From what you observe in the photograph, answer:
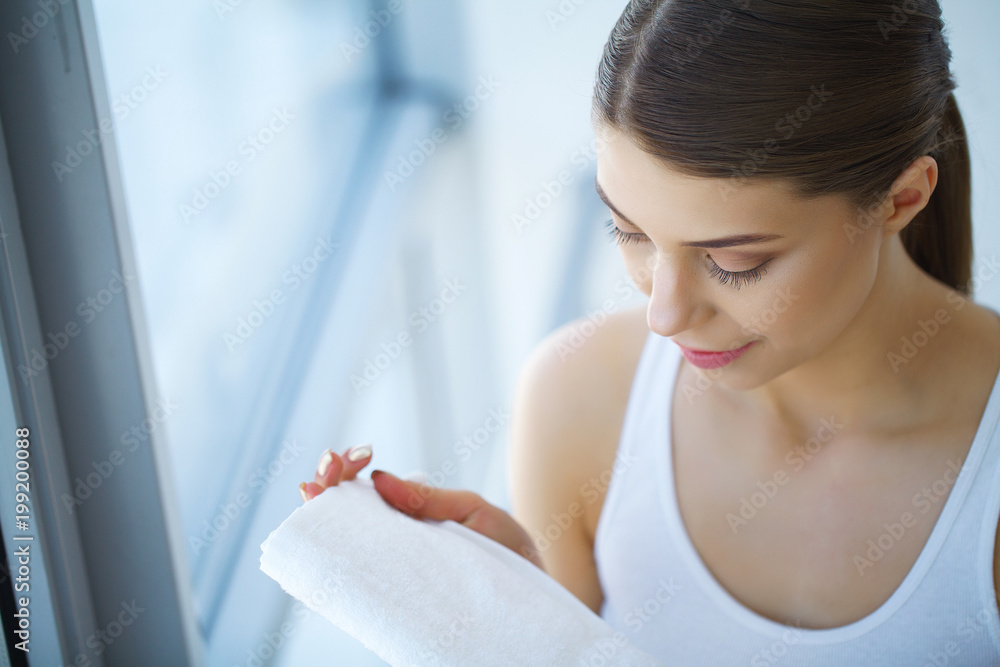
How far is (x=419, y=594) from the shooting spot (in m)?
0.53

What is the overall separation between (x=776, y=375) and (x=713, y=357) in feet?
0.22

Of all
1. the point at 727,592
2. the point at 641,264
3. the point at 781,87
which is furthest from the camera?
the point at 727,592

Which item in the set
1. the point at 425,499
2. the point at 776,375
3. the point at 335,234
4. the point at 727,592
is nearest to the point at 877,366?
the point at 776,375

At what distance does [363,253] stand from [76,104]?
37.7 inches

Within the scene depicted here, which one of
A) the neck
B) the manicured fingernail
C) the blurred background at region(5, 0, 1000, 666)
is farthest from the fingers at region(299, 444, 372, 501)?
the neck

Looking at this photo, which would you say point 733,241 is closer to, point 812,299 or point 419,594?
point 812,299

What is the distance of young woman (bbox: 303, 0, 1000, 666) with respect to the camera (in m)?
0.54

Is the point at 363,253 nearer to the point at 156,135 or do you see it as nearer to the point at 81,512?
the point at 156,135

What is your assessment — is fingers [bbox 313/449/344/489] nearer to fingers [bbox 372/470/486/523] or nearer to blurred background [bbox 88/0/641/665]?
fingers [bbox 372/470/486/523]

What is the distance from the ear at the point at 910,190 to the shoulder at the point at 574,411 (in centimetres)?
34


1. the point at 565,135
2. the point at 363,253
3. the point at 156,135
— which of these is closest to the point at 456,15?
the point at 565,135

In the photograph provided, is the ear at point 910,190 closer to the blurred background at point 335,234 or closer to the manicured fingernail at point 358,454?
the manicured fingernail at point 358,454

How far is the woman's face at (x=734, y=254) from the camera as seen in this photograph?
1.79 ft

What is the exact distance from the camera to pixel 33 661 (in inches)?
22.9
